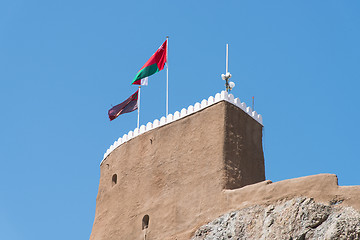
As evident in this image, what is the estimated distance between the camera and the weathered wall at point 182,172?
24.9 metres

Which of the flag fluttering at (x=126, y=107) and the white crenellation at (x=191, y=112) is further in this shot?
the flag fluttering at (x=126, y=107)

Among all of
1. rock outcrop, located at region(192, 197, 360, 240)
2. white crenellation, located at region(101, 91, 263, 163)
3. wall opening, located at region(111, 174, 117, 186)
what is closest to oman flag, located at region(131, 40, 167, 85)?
white crenellation, located at region(101, 91, 263, 163)

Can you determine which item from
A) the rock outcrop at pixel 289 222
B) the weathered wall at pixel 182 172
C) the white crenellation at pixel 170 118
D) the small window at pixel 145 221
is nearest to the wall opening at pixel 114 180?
the weathered wall at pixel 182 172

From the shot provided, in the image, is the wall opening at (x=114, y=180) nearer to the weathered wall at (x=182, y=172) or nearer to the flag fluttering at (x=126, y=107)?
the weathered wall at (x=182, y=172)

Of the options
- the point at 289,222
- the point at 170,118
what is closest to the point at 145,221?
the point at 170,118

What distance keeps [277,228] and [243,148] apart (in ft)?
12.9

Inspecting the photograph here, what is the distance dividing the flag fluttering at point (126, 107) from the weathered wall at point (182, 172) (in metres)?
2.64

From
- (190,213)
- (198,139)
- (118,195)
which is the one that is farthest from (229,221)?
(118,195)

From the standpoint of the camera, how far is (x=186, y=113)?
26703mm

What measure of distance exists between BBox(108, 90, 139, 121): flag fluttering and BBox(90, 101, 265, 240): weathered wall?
2.64 m

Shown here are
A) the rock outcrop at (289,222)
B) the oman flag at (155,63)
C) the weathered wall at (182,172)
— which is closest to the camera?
the rock outcrop at (289,222)

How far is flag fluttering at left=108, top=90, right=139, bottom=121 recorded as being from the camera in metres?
30.4

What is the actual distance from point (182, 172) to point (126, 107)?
559cm

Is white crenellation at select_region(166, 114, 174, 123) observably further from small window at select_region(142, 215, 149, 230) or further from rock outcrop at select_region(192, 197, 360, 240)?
rock outcrop at select_region(192, 197, 360, 240)
